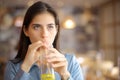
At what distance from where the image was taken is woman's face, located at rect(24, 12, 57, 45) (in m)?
A: 0.96

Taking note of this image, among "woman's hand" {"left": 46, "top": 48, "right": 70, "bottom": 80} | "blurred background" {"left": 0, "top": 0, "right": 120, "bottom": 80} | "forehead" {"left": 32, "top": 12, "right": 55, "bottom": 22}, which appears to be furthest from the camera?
"blurred background" {"left": 0, "top": 0, "right": 120, "bottom": 80}

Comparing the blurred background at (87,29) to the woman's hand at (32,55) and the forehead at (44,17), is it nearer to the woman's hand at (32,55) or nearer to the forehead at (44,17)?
the forehead at (44,17)

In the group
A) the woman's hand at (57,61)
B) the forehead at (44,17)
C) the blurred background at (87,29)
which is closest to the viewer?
the woman's hand at (57,61)

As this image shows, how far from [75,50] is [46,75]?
6573 mm

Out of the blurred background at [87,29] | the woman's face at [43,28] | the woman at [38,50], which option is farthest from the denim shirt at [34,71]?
the blurred background at [87,29]

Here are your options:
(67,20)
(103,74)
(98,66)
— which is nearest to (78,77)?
(103,74)

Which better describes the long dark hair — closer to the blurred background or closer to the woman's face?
the woman's face

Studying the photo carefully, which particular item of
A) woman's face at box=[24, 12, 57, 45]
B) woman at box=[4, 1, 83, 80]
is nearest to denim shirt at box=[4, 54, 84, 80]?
woman at box=[4, 1, 83, 80]

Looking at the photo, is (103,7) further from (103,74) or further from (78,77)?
(78,77)

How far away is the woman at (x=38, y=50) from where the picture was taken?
91 centimetres

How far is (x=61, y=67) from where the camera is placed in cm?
94

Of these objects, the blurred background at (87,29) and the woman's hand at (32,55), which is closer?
the woman's hand at (32,55)

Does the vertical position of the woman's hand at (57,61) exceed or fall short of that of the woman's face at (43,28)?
it falls short

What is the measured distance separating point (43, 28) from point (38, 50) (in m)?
0.09
